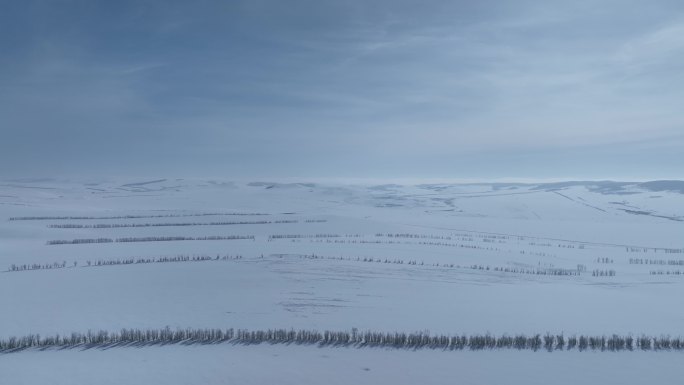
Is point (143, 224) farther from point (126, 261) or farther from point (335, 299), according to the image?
point (335, 299)

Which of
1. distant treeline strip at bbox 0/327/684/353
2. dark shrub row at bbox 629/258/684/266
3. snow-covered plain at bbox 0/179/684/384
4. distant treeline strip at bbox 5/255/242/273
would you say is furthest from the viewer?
dark shrub row at bbox 629/258/684/266

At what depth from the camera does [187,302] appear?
11695 mm

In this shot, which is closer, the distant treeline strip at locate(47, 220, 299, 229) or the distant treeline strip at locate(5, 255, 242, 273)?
the distant treeline strip at locate(5, 255, 242, 273)

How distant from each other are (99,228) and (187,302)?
21.3 metres

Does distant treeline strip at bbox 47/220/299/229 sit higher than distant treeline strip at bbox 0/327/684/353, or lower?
higher

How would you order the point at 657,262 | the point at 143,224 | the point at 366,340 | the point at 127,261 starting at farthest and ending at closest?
the point at 143,224 < the point at 657,262 < the point at 127,261 < the point at 366,340

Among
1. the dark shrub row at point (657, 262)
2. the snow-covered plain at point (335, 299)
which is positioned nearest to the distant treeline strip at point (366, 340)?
the snow-covered plain at point (335, 299)

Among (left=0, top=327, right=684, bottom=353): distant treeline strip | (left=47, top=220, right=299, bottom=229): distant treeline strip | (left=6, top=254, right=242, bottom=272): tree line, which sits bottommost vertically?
(left=0, top=327, right=684, bottom=353): distant treeline strip

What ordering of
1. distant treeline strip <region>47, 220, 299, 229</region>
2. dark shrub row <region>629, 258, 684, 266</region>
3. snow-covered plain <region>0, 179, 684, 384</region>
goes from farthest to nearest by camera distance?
distant treeline strip <region>47, 220, 299, 229</region> < dark shrub row <region>629, 258, 684, 266</region> < snow-covered plain <region>0, 179, 684, 384</region>

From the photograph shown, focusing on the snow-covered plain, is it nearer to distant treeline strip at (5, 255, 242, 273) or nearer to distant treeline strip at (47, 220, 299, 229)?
distant treeline strip at (5, 255, 242, 273)

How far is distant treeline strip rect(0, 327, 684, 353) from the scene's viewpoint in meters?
8.91

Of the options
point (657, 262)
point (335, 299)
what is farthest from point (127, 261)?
point (657, 262)

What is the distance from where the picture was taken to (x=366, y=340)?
9.08 meters

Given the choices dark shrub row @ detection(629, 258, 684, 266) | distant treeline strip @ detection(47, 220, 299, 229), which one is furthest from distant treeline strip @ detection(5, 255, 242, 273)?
dark shrub row @ detection(629, 258, 684, 266)
